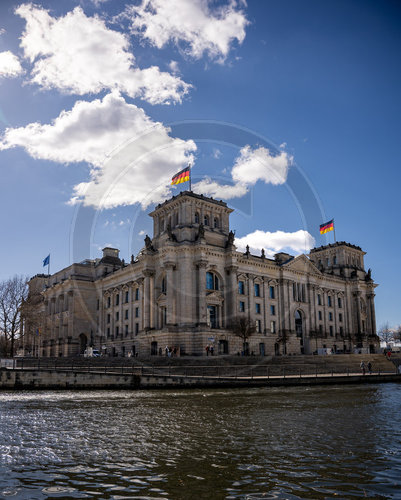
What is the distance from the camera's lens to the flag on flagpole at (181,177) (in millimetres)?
70812

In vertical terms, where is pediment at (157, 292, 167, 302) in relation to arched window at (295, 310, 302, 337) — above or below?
above

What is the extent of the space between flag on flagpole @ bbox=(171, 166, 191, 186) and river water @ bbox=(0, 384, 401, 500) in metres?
46.5

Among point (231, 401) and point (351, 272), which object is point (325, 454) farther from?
point (351, 272)

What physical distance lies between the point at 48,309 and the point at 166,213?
40580mm

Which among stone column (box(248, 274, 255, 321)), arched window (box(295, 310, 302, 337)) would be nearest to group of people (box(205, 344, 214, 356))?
stone column (box(248, 274, 255, 321))

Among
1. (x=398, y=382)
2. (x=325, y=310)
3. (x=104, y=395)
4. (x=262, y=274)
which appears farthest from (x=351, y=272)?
(x=104, y=395)

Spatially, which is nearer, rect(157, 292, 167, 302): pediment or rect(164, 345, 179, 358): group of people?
rect(164, 345, 179, 358): group of people

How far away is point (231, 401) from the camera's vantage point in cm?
3061

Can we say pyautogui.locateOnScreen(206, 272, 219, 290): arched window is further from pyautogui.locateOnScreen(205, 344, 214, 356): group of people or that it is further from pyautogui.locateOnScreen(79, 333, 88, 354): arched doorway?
pyautogui.locateOnScreen(79, 333, 88, 354): arched doorway

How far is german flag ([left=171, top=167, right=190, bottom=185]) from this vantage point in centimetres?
7088

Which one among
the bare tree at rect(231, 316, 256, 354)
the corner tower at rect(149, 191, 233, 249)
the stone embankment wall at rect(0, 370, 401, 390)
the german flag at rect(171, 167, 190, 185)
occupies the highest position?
the german flag at rect(171, 167, 190, 185)

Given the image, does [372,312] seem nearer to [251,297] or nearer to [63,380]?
[251,297]

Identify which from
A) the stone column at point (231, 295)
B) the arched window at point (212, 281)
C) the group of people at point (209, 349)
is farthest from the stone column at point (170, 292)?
the stone column at point (231, 295)

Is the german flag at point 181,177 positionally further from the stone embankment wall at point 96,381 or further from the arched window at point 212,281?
the stone embankment wall at point 96,381
